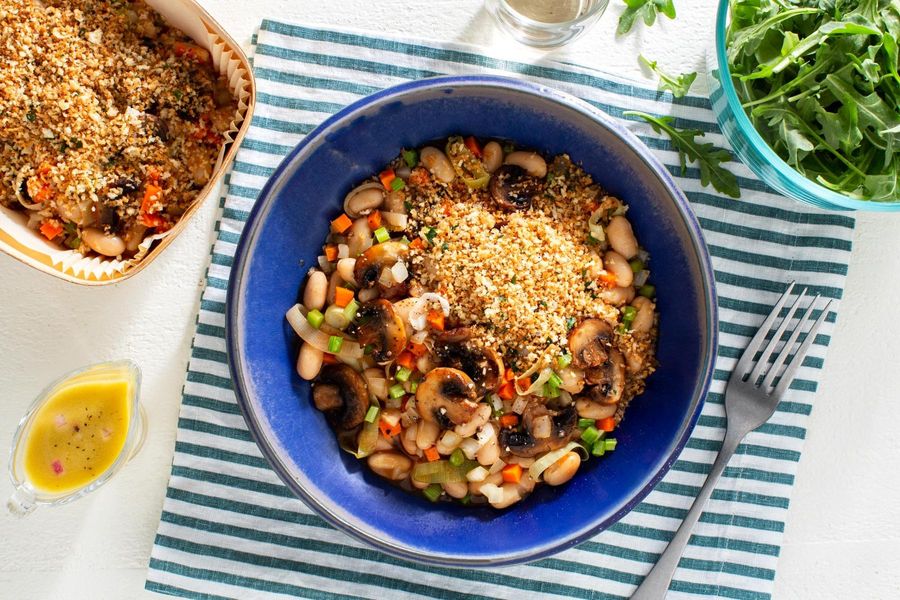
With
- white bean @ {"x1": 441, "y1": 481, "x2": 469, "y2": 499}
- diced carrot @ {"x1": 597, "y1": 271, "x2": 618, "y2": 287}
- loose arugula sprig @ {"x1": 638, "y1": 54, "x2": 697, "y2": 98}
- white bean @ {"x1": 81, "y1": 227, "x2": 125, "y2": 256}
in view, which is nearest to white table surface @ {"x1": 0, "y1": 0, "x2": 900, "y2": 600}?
loose arugula sprig @ {"x1": 638, "y1": 54, "x2": 697, "y2": 98}

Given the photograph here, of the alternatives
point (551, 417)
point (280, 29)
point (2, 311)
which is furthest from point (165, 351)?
point (551, 417)

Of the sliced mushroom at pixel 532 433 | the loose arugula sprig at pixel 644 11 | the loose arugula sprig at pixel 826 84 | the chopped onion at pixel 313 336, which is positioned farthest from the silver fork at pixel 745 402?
the chopped onion at pixel 313 336

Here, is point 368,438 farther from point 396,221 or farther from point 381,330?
point 396,221

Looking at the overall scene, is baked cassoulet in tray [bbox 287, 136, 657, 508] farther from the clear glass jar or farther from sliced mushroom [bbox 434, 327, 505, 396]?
the clear glass jar

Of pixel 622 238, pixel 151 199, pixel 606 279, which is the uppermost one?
pixel 622 238

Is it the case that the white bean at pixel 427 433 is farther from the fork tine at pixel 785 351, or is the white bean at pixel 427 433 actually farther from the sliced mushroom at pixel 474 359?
the fork tine at pixel 785 351

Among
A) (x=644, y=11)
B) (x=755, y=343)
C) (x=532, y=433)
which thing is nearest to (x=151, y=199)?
(x=532, y=433)

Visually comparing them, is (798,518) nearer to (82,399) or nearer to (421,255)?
(421,255)

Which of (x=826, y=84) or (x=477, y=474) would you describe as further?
(x=477, y=474)
